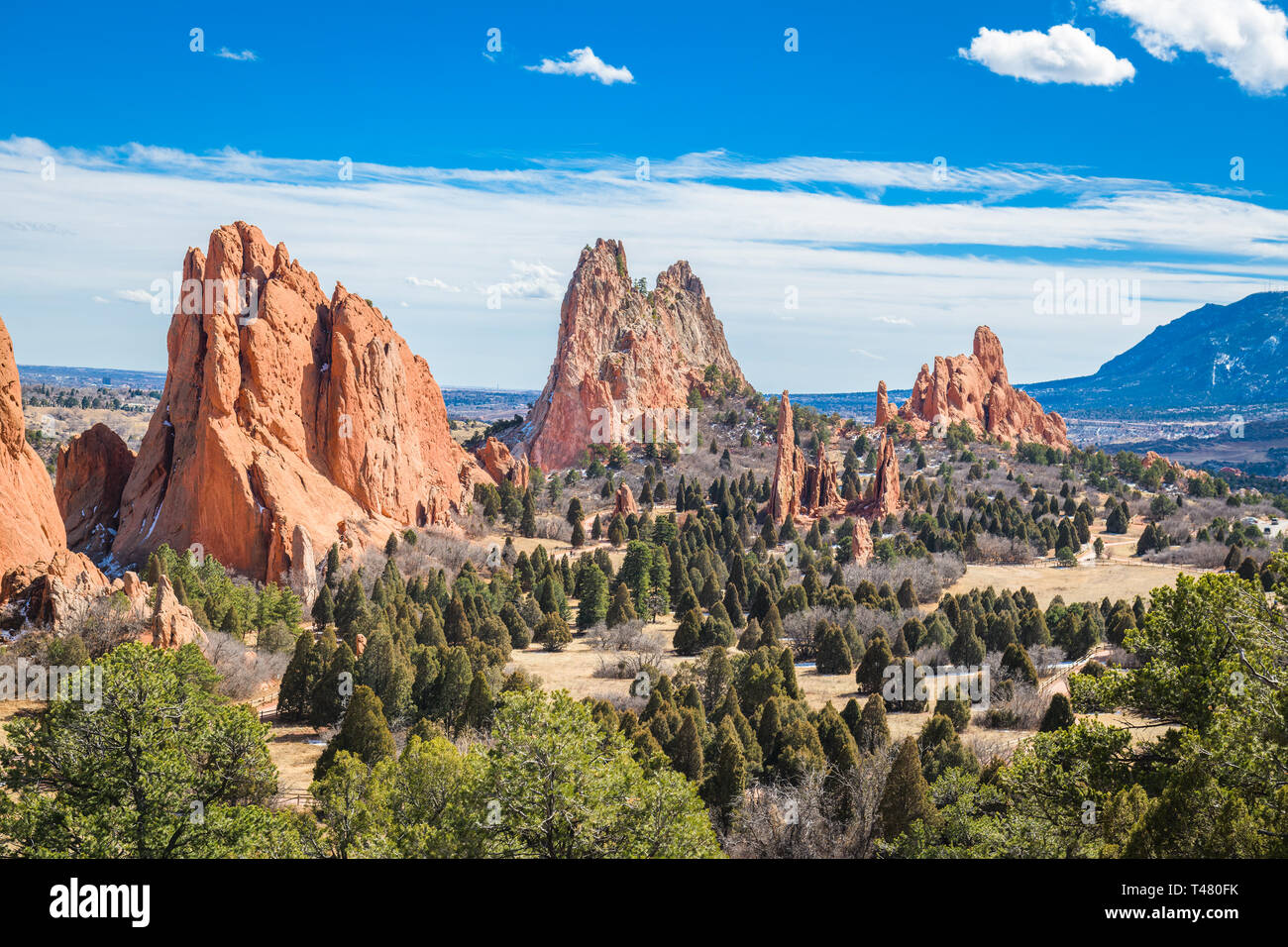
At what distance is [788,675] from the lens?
148 ft

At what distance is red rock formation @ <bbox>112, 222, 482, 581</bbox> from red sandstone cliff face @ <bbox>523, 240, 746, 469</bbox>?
184 feet

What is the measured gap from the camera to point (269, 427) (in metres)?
68.8

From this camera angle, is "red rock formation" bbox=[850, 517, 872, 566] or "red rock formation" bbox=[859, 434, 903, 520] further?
"red rock formation" bbox=[859, 434, 903, 520]

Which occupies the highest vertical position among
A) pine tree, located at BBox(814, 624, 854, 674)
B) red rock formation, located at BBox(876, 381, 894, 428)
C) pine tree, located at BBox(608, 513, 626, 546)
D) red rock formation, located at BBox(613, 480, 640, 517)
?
red rock formation, located at BBox(876, 381, 894, 428)

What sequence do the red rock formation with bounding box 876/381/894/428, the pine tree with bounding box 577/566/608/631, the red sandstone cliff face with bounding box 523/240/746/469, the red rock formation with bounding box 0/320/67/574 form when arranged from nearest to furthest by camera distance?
the red rock formation with bounding box 0/320/67/574 → the pine tree with bounding box 577/566/608/631 → the red sandstone cliff face with bounding box 523/240/746/469 → the red rock formation with bounding box 876/381/894/428

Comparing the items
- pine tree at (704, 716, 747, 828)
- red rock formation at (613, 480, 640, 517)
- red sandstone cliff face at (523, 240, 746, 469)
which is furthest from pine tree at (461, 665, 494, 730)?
red sandstone cliff face at (523, 240, 746, 469)

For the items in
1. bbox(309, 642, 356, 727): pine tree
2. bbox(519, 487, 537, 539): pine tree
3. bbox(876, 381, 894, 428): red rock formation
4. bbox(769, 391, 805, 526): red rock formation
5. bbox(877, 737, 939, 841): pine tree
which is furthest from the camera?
bbox(876, 381, 894, 428): red rock formation

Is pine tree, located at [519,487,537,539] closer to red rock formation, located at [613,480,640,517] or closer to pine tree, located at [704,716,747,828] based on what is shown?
red rock formation, located at [613,480,640,517]

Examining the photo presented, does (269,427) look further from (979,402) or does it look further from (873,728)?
(979,402)

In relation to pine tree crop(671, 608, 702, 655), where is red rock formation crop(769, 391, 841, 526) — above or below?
above

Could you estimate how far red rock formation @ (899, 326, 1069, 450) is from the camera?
15225cm

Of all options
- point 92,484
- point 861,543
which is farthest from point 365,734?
point 861,543

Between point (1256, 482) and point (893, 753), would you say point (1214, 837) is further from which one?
point (1256, 482)
